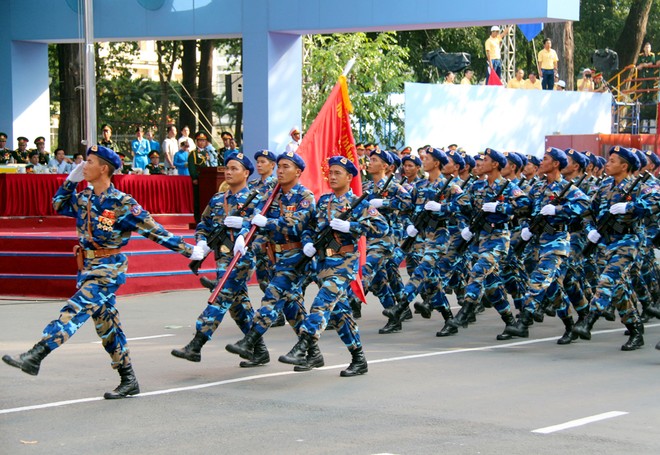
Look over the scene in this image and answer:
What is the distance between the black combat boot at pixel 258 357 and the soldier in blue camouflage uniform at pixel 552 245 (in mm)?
2931

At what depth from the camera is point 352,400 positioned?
8.45m

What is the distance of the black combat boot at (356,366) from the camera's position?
9.49m

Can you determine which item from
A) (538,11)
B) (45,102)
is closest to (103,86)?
(45,102)

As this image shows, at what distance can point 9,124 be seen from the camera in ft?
74.7

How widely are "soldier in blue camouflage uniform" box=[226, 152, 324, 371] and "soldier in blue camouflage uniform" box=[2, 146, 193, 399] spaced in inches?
53.5

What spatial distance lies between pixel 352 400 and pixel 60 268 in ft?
26.6

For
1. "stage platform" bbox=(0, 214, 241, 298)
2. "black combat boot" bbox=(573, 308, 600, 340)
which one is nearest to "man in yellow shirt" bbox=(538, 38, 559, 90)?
"stage platform" bbox=(0, 214, 241, 298)

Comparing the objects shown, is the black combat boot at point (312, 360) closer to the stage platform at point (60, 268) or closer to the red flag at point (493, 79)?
the stage platform at point (60, 268)

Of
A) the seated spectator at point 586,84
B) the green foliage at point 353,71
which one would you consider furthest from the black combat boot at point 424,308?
the seated spectator at point 586,84

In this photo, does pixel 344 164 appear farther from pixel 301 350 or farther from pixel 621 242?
pixel 621 242

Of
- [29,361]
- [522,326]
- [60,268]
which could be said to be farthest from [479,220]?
[60,268]

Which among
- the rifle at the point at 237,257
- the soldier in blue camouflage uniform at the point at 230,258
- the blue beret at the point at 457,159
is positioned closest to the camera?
the soldier in blue camouflage uniform at the point at 230,258

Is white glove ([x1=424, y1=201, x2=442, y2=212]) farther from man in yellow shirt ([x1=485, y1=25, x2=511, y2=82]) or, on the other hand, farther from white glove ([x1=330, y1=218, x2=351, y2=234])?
man in yellow shirt ([x1=485, y1=25, x2=511, y2=82])

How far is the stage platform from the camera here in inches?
612
